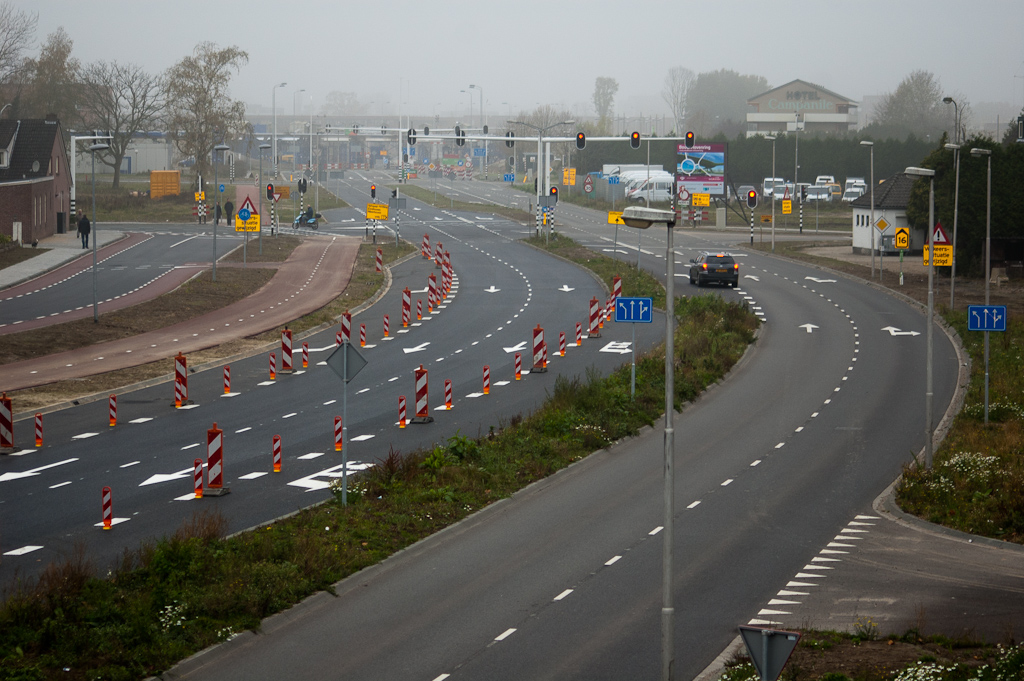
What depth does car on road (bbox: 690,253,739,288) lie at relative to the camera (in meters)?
47.1

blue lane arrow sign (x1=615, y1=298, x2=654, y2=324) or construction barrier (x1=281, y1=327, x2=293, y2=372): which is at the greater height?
blue lane arrow sign (x1=615, y1=298, x2=654, y2=324)

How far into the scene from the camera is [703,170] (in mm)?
86312

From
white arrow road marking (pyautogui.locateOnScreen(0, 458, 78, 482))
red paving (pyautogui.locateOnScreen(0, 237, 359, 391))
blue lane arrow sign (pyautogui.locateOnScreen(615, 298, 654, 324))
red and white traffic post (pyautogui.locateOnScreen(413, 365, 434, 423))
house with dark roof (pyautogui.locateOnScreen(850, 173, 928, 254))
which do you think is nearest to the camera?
white arrow road marking (pyautogui.locateOnScreen(0, 458, 78, 482))

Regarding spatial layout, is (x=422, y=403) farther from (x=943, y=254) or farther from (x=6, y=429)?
(x=943, y=254)

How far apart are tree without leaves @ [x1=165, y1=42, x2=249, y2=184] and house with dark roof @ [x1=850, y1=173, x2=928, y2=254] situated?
2244 inches

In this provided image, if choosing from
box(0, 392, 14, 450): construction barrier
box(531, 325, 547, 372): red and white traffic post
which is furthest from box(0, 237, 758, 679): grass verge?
box(0, 392, 14, 450): construction barrier

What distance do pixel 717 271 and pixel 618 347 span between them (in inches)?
576

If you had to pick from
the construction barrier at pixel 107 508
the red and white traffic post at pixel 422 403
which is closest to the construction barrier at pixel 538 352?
the red and white traffic post at pixel 422 403

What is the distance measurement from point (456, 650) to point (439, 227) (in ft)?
216

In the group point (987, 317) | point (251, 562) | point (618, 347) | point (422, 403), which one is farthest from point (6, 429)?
point (987, 317)

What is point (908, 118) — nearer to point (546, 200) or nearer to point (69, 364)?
point (546, 200)

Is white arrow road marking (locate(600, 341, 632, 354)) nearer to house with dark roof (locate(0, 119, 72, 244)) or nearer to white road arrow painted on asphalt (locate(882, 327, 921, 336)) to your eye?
white road arrow painted on asphalt (locate(882, 327, 921, 336))

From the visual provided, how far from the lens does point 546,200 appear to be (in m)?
59.3

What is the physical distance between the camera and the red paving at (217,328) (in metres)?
29.2
